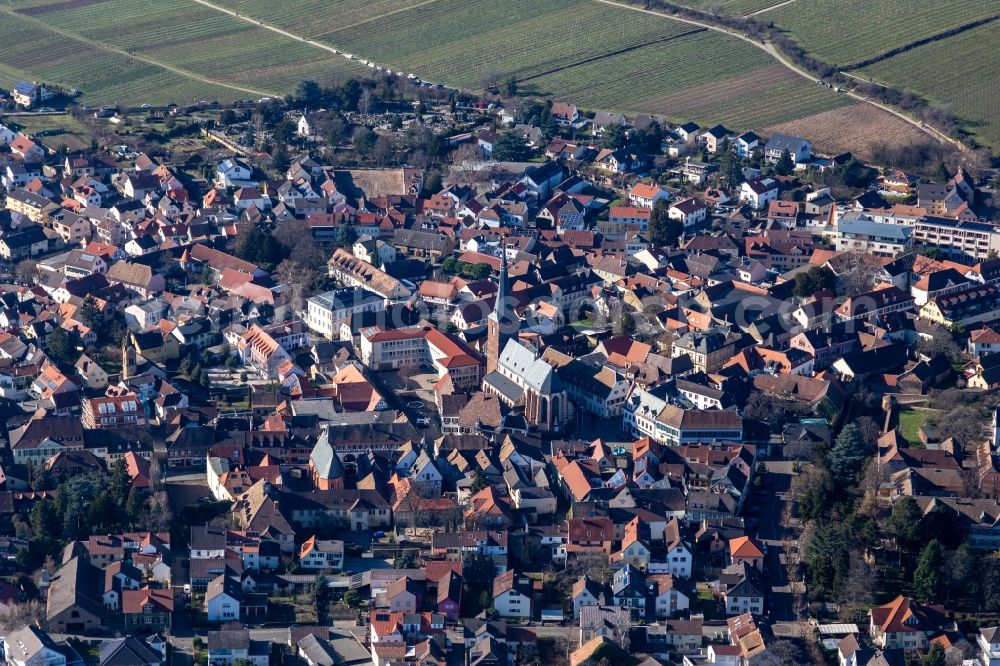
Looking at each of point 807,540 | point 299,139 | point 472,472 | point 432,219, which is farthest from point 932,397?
point 299,139

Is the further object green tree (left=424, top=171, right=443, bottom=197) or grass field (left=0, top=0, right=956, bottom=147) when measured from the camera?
grass field (left=0, top=0, right=956, bottom=147)

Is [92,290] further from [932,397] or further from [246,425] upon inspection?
[932,397]

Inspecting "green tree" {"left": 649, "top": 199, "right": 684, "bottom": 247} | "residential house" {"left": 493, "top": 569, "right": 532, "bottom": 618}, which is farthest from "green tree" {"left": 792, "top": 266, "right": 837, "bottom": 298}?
"residential house" {"left": 493, "top": 569, "right": 532, "bottom": 618}

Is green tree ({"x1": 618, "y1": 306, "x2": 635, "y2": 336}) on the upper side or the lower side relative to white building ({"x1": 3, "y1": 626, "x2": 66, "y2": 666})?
lower

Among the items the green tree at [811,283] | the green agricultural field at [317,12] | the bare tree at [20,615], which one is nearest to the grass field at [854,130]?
the green tree at [811,283]

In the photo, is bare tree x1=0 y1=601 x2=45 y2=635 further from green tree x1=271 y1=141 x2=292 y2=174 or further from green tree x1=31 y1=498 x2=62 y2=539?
green tree x1=271 y1=141 x2=292 y2=174

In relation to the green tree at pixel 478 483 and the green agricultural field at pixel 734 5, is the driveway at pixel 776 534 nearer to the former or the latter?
the green tree at pixel 478 483
